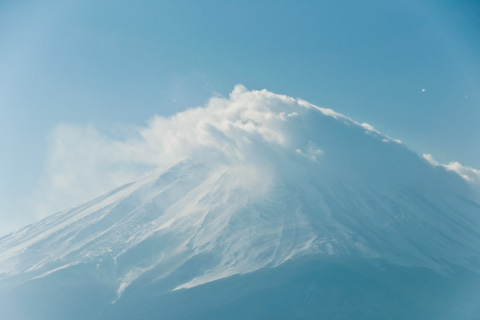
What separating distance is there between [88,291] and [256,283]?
4501 centimetres

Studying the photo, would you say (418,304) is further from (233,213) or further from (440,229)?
(233,213)

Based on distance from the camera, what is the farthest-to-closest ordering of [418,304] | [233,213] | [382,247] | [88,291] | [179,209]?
[179,209]
[233,213]
[382,247]
[88,291]
[418,304]

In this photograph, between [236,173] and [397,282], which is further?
[236,173]

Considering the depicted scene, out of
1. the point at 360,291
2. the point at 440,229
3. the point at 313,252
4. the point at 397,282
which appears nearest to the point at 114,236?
the point at 313,252

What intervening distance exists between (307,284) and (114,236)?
212 ft

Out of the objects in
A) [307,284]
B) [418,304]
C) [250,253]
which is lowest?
[418,304]

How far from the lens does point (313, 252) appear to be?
11175cm

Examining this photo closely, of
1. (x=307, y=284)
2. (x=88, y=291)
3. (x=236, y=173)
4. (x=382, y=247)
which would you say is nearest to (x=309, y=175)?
(x=236, y=173)

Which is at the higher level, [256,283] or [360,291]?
[256,283]

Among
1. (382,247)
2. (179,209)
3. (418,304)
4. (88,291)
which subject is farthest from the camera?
(179,209)

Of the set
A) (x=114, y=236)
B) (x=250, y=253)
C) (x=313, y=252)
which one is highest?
(x=114, y=236)

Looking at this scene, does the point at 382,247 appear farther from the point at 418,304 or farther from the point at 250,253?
the point at 250,253

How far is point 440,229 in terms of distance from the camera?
135250 millimetres

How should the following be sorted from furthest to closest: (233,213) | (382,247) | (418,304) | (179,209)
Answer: (179,209) → (233,213) → (382,247) → (418,304)
